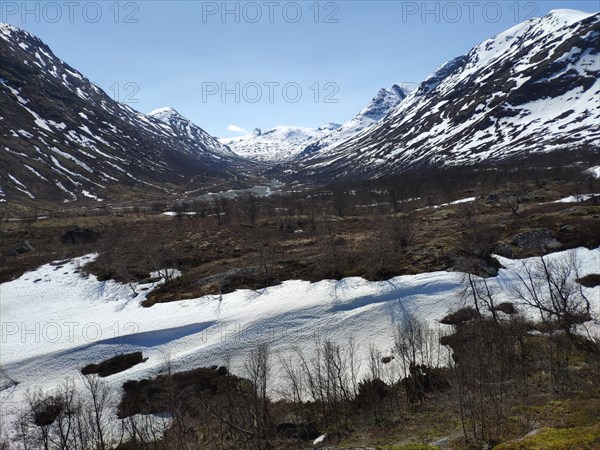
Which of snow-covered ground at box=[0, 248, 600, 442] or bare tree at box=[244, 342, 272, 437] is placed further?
snow-covered ground at box=[0, 248, 600, 442]

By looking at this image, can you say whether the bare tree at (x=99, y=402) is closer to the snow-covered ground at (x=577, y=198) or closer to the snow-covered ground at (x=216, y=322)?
the snow-covered ground at (x=216, y=322)

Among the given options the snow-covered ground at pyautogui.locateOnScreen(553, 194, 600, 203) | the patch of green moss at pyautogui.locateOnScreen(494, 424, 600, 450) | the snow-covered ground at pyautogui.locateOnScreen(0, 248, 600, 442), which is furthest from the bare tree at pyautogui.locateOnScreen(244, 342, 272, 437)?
the snow-covered ground at pyautogui.locateOnScreen(553, 194, 600, 203)

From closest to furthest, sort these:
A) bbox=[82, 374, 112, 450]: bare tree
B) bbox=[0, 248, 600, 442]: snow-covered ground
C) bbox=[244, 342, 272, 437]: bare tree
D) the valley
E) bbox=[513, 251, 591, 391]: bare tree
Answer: the valley
bbox=[244, 342, 272, 437]: bare tree
bbox=[82, 374, 112, 450]: bare tree
bbox=[513, 251, 591, 391]: bare tree
bbox=[0, 248, 600, 442]: snow-covered ground

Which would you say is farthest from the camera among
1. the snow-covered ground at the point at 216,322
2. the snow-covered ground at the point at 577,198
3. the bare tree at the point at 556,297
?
the snow-covered ground at the point at 577,198

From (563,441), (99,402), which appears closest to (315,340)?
(99,402)

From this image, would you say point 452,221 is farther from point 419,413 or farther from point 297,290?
point 419,413

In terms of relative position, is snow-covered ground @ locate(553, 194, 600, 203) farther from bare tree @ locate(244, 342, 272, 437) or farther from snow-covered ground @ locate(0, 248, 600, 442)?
bare tree @ locate(244, 342, 272, 437)

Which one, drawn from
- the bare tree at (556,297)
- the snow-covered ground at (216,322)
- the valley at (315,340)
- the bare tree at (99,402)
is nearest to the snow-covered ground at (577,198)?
the valley at (315,340)

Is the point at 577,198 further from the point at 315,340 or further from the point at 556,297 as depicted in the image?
the point at 315,340

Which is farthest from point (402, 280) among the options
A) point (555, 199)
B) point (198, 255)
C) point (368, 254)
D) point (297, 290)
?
point (555, 199)
